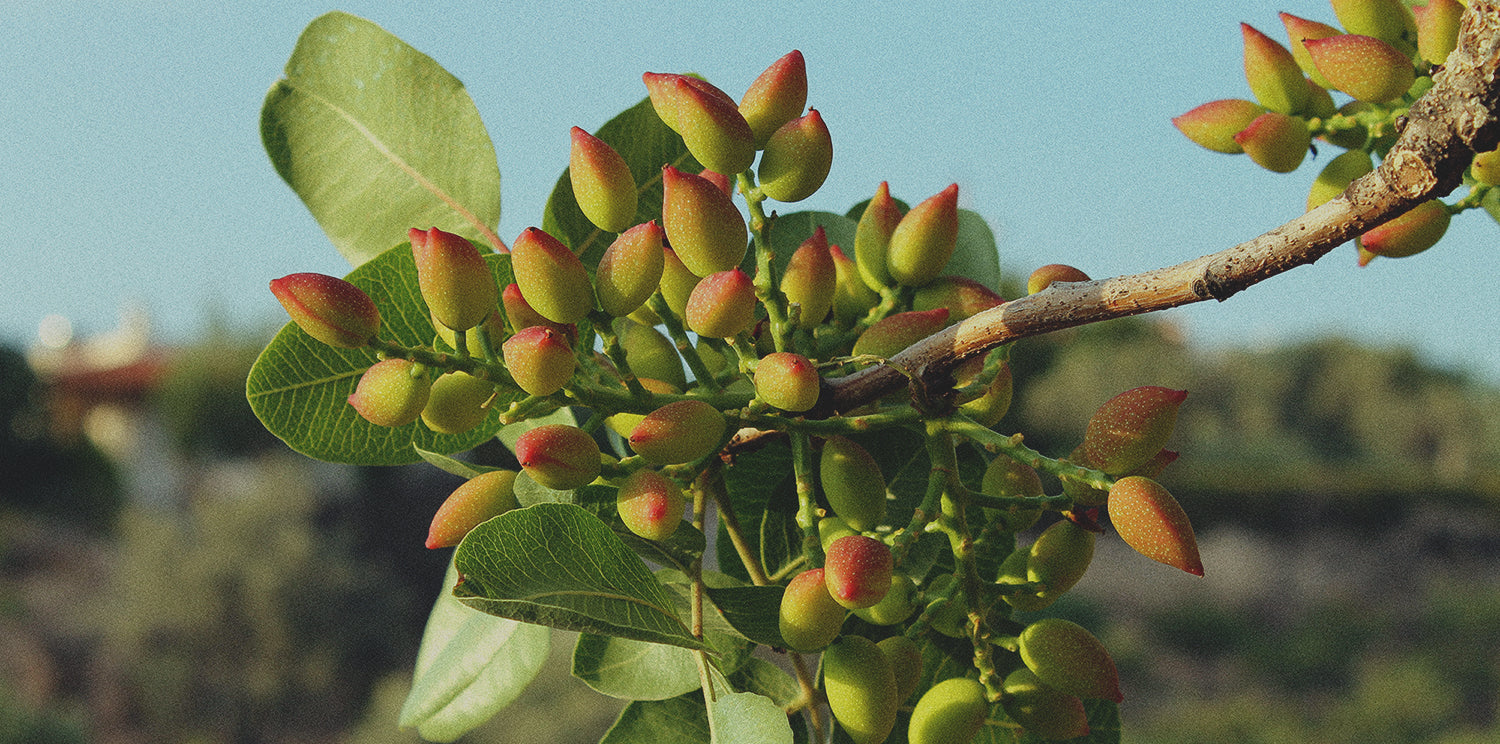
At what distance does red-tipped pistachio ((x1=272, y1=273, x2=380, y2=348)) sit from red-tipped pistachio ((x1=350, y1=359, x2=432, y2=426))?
0.02 m

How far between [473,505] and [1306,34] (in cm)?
46


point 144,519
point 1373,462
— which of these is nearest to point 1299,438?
point 1373,462

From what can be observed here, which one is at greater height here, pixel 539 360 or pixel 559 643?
pixel 539 360

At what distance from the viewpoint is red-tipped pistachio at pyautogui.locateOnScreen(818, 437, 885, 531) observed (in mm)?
445

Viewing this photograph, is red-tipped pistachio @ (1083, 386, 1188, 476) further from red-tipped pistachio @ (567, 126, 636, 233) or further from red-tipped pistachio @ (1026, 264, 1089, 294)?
red-tipped pistachio @ (567, 126, 636, 233)

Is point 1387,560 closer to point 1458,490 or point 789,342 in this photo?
point 1458,490

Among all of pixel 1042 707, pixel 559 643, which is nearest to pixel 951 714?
pixel 1042 707

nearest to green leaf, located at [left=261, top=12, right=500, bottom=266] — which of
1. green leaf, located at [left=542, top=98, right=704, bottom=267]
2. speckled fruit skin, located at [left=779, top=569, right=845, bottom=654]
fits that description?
green leaf, located at [left=542, top=98, right=704, bottom=267]

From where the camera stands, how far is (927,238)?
509 mm

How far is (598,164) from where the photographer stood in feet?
1.47

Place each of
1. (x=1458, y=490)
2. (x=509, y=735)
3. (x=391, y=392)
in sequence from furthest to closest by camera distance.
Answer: (x=1458, y=490) → (x=509, y=735) → (x=391, y=392)

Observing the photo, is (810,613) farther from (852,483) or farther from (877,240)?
(877,240)

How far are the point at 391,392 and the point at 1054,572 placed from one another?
10.8 inches

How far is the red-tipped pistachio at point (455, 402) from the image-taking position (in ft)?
1.43
